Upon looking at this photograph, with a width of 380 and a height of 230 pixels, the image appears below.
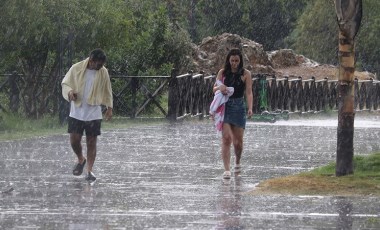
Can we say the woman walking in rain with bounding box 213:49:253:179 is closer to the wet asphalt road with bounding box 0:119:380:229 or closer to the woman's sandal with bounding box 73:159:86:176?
the wet asphalt road with bounding box 0:119:380:229

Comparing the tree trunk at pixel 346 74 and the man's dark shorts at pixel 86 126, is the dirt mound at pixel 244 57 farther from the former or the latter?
the tree trunk at pixel 346 74

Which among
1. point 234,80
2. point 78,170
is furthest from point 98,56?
point 234,80

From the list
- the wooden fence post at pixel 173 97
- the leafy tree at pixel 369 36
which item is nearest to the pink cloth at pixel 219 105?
the wooden fence post at pixel 173 97

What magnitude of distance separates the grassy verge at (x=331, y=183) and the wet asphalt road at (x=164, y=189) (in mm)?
335

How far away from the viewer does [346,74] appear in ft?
47.3

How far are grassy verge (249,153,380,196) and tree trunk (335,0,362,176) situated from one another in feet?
0.82

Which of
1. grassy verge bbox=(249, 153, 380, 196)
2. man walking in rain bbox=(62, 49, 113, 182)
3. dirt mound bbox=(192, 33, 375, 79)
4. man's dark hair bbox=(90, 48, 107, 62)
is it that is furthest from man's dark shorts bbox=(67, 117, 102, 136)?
dirt mound bbox=(192, 33, 375, 79)

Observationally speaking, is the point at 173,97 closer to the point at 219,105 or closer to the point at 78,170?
the point at 219,105

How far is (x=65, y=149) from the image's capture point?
20922 mm

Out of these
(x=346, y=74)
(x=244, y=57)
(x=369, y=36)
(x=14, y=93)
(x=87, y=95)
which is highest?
(x=369, y=36)

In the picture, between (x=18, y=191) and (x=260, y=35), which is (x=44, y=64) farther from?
(x=260, y=35)

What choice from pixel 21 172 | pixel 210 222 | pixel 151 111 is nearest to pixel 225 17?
pixel 151 111

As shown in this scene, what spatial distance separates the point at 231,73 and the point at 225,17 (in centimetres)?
5823

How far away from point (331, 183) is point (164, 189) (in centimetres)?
191
